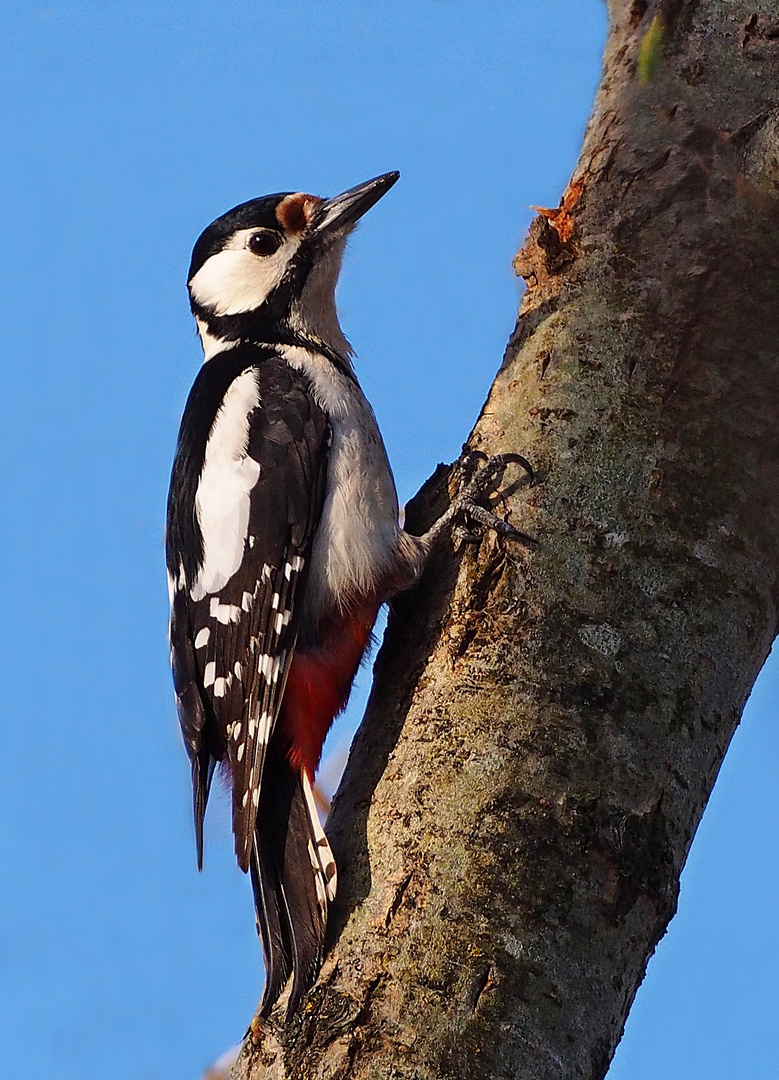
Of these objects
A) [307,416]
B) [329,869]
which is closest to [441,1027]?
[329,869]

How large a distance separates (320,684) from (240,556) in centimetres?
38

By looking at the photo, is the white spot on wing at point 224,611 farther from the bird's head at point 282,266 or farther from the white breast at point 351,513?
the bird's head at point 282,266

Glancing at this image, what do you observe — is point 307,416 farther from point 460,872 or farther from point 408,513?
point 460,872

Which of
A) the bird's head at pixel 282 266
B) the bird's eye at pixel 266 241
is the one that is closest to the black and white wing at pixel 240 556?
the bird's head at pixel 282 266

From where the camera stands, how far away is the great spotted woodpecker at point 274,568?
9.06ft

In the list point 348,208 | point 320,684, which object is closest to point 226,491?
point 320,684

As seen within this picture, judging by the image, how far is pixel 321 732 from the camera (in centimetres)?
295

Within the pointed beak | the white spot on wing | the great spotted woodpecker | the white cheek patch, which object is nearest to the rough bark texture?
the great spotted woodpecker

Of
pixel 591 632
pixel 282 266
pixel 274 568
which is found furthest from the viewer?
pixel 282 266

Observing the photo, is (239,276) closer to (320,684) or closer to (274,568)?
(274,568)

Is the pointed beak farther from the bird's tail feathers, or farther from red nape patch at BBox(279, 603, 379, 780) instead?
the bird's tail feathers

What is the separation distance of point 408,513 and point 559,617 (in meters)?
0.99

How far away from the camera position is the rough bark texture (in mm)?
1934

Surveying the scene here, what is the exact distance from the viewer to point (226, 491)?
3162mm
